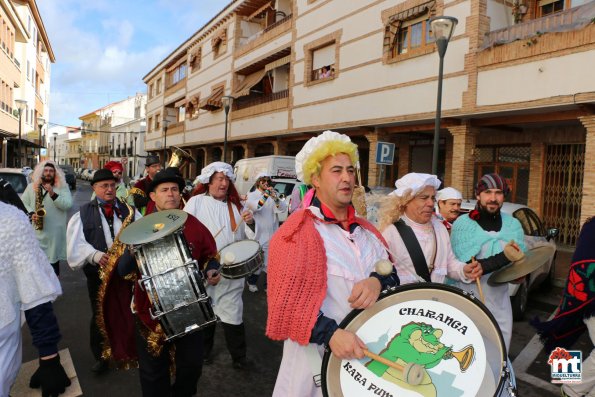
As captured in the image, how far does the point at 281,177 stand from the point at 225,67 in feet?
44.1

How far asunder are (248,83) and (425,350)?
22247mm

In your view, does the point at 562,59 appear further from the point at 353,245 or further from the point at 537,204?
the point at 353,245

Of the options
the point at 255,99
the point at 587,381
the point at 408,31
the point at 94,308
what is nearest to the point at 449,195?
the point at 587,381

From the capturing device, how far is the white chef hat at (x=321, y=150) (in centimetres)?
225

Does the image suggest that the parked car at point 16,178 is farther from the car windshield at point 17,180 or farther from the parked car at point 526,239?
the parked car at point 526,239

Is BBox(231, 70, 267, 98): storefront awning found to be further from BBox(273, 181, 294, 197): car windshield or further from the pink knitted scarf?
the pink knitted scarf

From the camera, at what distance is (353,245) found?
2.23m

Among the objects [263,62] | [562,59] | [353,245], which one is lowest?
[353,245]

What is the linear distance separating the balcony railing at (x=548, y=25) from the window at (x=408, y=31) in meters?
1.96

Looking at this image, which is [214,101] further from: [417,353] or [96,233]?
[417,353]

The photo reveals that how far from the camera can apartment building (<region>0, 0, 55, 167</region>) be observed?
984 inches

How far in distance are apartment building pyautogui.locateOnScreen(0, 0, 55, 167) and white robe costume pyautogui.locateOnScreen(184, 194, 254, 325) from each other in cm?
2166

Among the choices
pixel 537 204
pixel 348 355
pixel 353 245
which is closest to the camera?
pixel 348 355

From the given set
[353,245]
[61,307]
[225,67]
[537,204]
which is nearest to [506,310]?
[353,245]
